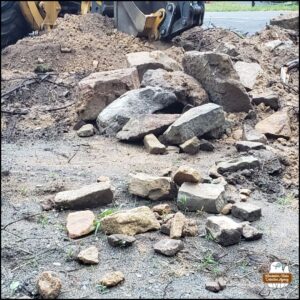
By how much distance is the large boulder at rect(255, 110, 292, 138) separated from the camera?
17.9 ft

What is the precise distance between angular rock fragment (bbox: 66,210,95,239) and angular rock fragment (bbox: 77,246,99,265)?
0.25m

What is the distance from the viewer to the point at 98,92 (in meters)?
6.04

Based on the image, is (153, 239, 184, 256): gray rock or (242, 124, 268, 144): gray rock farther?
(242, 124, 268, 144): gray rock

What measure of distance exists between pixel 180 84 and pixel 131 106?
0.67 m

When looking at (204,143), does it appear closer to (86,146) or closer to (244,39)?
(86,146)

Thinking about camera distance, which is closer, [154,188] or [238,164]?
[154,188]

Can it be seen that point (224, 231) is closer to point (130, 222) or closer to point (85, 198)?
point (130, 222)

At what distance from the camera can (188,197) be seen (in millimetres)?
3729

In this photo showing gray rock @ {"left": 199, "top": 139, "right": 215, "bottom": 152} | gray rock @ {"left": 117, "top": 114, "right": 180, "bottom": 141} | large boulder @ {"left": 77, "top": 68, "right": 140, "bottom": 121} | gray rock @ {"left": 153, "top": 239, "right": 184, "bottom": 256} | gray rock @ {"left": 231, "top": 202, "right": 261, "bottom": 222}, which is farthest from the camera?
large boulder @ {"left": 77, "top": 68, "right": 140, "bottom": 121}

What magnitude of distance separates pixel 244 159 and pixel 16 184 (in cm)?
170

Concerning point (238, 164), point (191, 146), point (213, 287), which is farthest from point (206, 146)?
point (213, 287)

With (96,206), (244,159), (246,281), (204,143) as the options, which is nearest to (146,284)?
(246,281)

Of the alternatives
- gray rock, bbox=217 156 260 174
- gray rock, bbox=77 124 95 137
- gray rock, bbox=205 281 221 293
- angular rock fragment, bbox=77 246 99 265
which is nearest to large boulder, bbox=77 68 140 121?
gray rock, bbox=77 124 95 137

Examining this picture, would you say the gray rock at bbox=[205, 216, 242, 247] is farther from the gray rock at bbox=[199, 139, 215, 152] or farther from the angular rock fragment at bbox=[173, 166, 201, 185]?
the gray rock at bbox=[199, 139, 215, 152]
